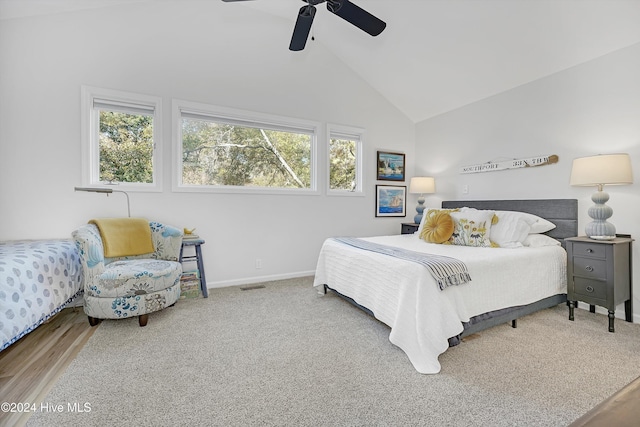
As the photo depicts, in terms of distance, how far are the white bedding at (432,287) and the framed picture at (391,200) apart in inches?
64.4

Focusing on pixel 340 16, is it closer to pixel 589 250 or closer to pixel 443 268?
pixel 443 268

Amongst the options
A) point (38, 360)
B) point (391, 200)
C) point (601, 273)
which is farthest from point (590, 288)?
point (38, 360)

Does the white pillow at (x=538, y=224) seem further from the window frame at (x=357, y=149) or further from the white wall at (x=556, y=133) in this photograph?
the window frame at (x=357, y=149)

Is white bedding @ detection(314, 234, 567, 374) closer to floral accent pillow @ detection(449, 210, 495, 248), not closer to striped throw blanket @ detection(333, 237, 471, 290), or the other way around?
striped throw blanket @ detection(333, 237, 471, 290)

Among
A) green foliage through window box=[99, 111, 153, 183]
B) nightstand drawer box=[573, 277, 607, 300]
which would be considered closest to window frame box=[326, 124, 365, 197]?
green foliage through window box=[99, 111, 153, 183]

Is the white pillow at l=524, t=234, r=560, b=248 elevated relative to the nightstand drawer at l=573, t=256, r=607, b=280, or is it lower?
elevated

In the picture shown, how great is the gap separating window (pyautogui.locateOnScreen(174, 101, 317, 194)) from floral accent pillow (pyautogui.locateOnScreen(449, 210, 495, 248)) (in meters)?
1.96

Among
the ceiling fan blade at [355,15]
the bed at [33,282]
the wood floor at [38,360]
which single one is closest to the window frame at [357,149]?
the ceiling fan blade at [355,15]

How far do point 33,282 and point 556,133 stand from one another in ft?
15.8

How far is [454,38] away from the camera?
3.16 m

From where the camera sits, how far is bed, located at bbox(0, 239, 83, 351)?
1672mm

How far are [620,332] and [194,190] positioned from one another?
4233mm

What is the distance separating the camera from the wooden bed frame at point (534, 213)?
82.4 inches

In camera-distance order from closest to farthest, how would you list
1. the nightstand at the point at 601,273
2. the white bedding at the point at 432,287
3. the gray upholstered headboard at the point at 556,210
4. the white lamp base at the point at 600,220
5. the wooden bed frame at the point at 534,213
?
the white bedding at the point at 432,287 < the wooden bed frame at the point at 534,213 < the nightstand at the point at 601,273 < the white lamp base at the point at 600,220 < the gray upholstered headboard at the point at 556,210
